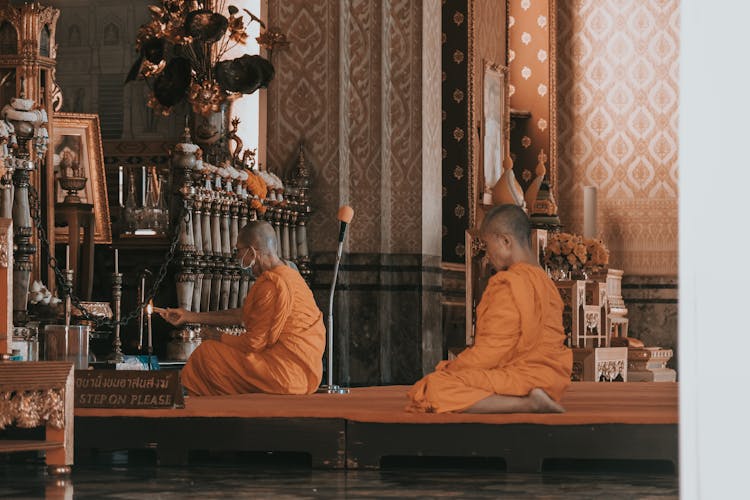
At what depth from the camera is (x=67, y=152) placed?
34.8 feet

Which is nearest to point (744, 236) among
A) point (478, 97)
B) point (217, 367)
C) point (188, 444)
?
point (188, 444)

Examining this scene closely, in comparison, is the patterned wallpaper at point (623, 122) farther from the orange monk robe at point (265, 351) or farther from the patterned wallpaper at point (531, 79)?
the orange monk robe at point (265, 351)

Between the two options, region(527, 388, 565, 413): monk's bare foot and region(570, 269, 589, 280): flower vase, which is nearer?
region(527, 388, 565, 413): monk's bare foot

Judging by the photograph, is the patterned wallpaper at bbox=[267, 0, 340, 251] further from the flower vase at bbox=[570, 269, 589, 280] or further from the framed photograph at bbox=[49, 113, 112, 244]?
the flower vase at bbox=[570, 269, 589, 280]

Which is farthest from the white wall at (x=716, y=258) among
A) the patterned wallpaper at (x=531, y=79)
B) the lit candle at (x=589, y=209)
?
the patterned wallpaper at (x=531, y=79)

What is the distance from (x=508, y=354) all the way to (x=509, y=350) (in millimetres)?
22

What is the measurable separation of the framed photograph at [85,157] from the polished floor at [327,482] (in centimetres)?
466

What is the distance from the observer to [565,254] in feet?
39.3

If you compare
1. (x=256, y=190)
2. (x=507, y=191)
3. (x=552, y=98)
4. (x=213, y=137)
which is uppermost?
(x=552, y=98)

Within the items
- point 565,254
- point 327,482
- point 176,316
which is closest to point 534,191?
point 565,254

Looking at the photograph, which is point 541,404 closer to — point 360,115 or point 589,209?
point 360,115

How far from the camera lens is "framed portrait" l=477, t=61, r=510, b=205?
1328 centimetres

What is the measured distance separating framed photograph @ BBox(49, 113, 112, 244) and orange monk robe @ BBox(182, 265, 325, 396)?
3.09 metres

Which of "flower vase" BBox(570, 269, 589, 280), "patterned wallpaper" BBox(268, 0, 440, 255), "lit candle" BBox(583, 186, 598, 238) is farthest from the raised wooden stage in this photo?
"lit candle" BBox(583, 186, 598, 238)
